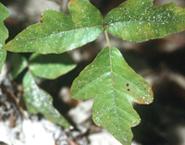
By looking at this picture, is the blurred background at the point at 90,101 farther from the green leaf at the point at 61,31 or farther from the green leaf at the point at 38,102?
the green leaf at the point at 61,31

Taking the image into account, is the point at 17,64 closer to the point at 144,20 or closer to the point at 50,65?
the point at 50,65

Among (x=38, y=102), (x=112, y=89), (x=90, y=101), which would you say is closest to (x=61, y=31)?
(x=112, y=89)

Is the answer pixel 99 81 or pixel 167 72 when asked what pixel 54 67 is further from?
pixel 167 72

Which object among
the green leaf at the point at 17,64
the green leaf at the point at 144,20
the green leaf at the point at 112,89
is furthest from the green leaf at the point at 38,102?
the green leaf at the point at 144,20

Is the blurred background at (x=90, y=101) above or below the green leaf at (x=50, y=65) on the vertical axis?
below

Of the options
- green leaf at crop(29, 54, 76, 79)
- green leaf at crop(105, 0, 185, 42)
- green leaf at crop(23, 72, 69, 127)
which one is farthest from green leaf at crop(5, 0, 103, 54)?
green leaf at crop(23, 72, 69, 127)

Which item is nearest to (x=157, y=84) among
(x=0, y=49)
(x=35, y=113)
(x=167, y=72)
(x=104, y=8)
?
(x=167, y=72)
